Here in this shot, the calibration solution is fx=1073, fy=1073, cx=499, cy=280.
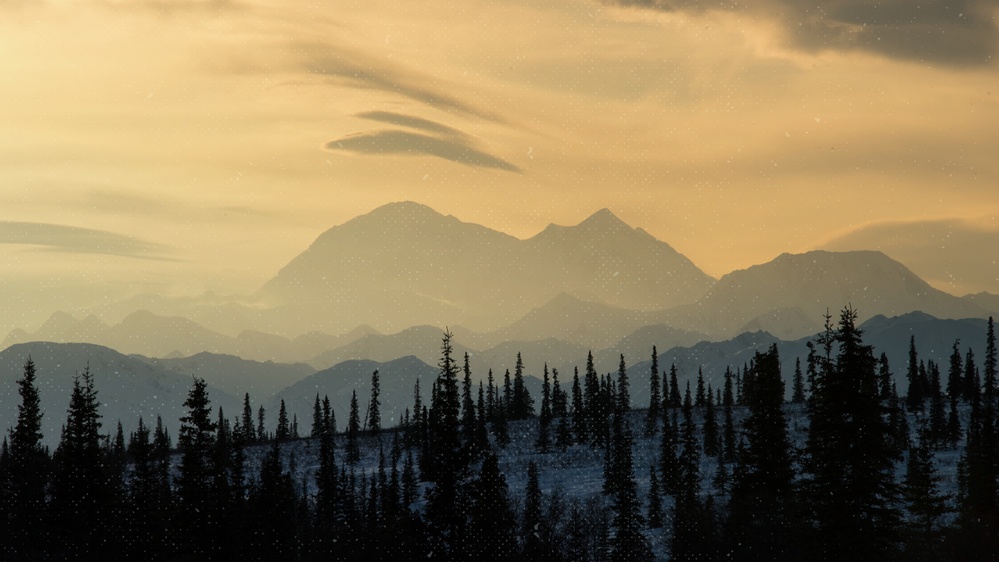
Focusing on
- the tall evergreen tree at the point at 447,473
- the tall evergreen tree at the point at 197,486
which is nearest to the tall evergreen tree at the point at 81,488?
the tall evergreen tree at the point at 197,486

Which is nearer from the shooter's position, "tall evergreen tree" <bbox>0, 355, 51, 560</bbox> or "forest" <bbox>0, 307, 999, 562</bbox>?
"forest" <bbox>0, 307, 999, 562</bbox>

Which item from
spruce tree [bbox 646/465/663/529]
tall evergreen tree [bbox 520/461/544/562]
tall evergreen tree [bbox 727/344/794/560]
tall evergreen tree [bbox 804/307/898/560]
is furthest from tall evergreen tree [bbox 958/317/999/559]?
tall evergreen tree [bbox 804/307/898/560]

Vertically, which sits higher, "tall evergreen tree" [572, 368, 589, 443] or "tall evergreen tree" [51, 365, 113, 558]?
"tall evergreen tree" [51, 365, 113, 558]

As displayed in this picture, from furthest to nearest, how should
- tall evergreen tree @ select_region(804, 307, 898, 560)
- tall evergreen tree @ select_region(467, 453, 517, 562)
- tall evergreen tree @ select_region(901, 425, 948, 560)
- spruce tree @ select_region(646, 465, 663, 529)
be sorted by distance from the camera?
spruce tree @ select_region(646, 465, 663, 529)
tall evergreen tree @ select_region(901, 425, 948, 560)
tall evergreen tree @ select_region(467, 453, 517, 562)
tall evergreen tree @ select_region(804, 307, 898, 560)

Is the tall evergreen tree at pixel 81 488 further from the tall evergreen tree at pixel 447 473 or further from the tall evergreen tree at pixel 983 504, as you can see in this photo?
the tall evergreen tree at pixel 983 504

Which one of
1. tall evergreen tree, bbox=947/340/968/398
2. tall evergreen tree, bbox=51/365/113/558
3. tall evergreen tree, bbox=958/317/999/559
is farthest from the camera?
tall evergreen tree, bbox=947/340/968/398

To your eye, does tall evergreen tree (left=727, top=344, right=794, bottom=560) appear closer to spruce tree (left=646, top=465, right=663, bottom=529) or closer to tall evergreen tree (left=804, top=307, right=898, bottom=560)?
tall evergreen tree (left=804, top=307, right=898, bottom=560)

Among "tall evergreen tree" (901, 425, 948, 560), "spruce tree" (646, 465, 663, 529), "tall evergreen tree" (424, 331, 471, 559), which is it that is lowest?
"spruce tree" (646, 465, 663, 529)

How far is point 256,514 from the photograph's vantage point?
87125 mm

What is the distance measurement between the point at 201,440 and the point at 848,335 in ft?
120

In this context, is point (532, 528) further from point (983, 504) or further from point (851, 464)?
point (851, 464)

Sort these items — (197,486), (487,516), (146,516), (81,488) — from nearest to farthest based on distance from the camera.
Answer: (487,516), (197,486), (146,516), (81,488)

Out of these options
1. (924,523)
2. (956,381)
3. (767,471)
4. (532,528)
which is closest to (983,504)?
(924,523)

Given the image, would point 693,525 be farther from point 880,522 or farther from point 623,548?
point 880,522
